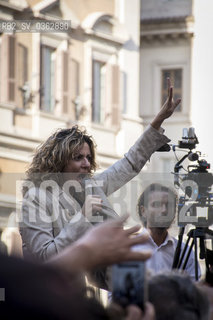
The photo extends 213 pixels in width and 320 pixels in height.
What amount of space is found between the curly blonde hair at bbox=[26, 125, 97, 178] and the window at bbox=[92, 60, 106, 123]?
15.2 metres

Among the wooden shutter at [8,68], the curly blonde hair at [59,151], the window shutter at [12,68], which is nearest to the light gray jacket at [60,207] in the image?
the curly blonde hair at [59,151]

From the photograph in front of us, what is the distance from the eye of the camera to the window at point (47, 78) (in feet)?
56.9

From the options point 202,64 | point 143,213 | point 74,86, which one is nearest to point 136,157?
point 143,213

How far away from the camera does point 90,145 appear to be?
3.74m

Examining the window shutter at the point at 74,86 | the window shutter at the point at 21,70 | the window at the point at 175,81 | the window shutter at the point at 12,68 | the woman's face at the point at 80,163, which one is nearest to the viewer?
the woman's face at the point at 80,163

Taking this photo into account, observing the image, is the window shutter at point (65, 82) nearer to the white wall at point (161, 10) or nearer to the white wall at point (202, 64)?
the white wall at point (202, 64)

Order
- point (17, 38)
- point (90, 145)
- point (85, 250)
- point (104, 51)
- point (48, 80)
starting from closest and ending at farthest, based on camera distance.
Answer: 1. point (85, 250)
2. point (90, 145)
3. point (17, 38)
4. point (48, 80)
5. point (104, 51)

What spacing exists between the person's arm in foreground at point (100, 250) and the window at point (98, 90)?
1735 cm

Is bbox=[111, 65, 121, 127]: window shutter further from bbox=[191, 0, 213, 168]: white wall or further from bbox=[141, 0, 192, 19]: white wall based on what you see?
bbox=[141, 0, 192, 19]: white wall

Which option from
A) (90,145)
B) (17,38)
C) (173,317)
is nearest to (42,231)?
(90,145)

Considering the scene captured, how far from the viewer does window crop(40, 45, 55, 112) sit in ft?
56.9

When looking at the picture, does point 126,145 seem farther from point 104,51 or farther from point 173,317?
point 173,317

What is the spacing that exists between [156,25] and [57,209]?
19.3 m

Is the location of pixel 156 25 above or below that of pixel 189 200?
above
